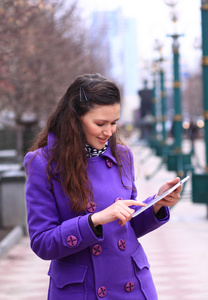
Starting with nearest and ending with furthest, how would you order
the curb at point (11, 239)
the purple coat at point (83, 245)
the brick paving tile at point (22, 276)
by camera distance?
the purple coat at point (83, 245) → the brick paving tile at point (22, 276) → the curb at point (11, 239)

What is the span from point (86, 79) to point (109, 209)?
0.55 metres

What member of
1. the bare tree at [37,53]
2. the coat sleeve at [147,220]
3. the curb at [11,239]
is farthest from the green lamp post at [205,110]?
the coat sleeve at [147,220]

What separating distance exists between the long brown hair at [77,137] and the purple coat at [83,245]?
4cm

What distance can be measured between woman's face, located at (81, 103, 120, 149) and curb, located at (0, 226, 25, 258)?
6274mm

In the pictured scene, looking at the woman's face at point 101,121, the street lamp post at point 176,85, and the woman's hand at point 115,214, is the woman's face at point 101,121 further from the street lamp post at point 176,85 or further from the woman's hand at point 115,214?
the street lamp post at point 176,85

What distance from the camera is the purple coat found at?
2391mm

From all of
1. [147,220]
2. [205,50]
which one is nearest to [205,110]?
[205,50]

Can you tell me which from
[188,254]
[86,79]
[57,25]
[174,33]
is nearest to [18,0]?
[188,254]

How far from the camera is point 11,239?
30.6 ft

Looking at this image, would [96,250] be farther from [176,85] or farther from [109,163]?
[176,85]

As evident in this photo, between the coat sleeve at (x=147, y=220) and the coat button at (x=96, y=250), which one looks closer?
the coat button at (x=96, y=250)

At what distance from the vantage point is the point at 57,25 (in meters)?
19.3

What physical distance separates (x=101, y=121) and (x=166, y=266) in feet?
18.2

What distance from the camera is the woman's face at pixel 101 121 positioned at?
2.48m
